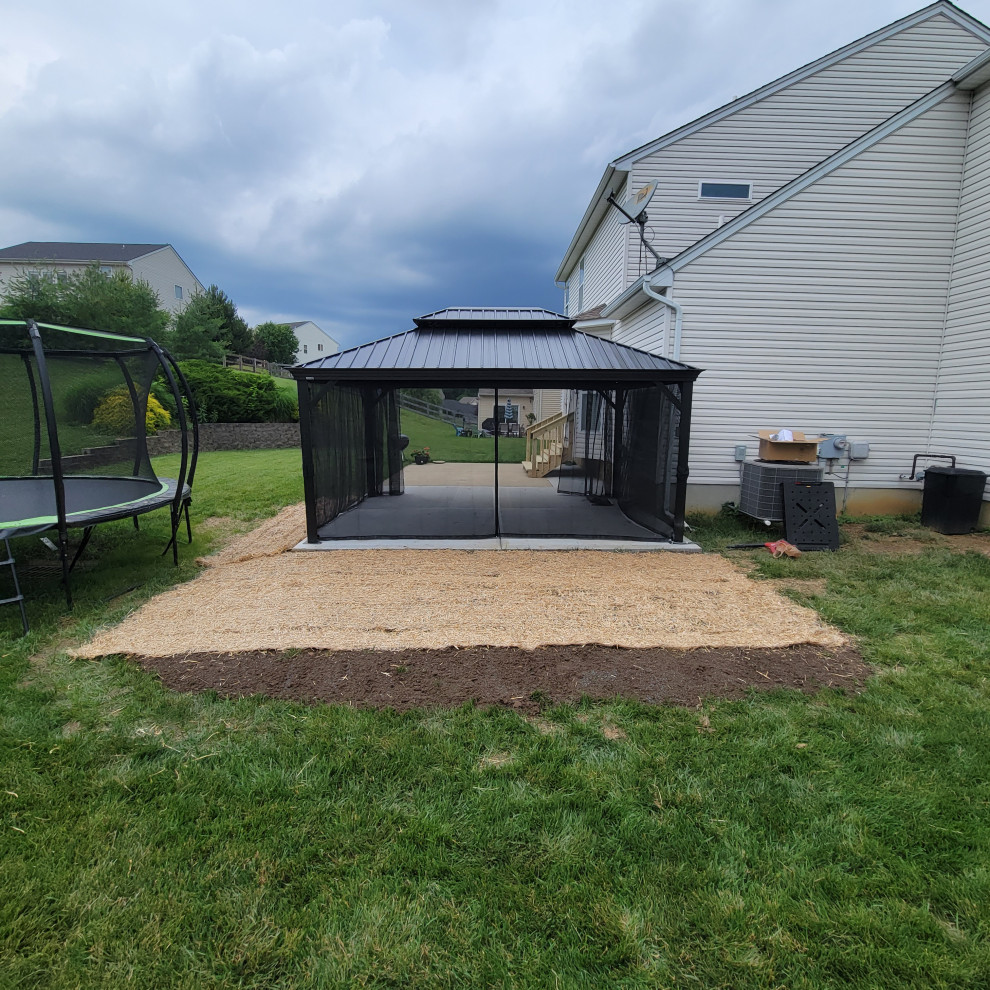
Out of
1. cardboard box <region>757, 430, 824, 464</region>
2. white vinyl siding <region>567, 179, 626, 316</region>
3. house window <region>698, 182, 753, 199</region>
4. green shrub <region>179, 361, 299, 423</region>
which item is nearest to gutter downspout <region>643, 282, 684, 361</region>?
cardboard box <region>757, 430, 824, 464</region>

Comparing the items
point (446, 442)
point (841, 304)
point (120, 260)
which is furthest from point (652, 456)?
point (120, 260)

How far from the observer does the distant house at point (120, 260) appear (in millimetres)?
31500

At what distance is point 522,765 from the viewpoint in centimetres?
248

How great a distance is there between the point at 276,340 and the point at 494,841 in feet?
172

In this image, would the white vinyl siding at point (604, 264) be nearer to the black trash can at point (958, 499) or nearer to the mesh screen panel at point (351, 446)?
the mesh screen panel at point (351, 446)

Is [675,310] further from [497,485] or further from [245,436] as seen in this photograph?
[245,436]

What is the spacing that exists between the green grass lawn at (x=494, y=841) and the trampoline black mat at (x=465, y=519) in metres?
3.91

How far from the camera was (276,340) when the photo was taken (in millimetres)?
47781

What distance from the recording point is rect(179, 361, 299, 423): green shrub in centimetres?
1872

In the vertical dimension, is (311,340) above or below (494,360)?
above

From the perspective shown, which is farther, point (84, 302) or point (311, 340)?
point (311, 340)

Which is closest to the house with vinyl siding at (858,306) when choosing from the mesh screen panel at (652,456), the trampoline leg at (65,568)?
the mesh screen panel at (652,456)

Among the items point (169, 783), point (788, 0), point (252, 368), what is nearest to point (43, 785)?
point (169, 783)

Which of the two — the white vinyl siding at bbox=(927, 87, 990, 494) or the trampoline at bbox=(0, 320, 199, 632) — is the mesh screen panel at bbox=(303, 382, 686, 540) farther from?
the white vinyl siding at bbox=(927, 87, 990, 494)
